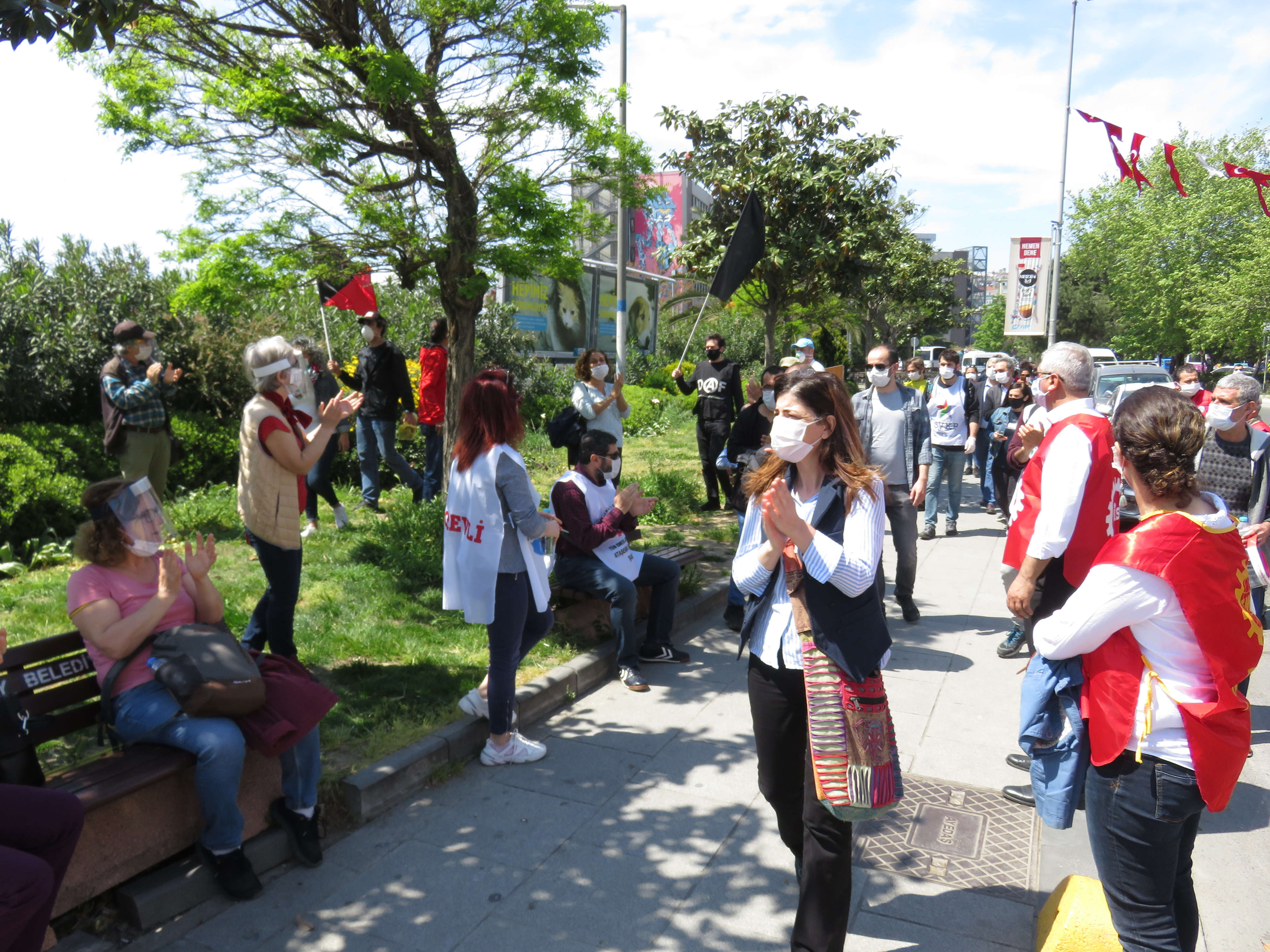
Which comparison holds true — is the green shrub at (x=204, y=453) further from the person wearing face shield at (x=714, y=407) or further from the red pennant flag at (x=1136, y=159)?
the red pennant flag at (x=1136, y=159)

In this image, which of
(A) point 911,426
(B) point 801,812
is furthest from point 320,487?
(B) point 801,812

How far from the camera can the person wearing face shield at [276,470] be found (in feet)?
14.4

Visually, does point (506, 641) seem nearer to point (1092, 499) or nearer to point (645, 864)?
point (645, 864)

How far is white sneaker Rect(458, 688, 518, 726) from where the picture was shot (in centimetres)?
437

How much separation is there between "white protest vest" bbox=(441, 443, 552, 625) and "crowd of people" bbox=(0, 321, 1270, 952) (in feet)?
0.03

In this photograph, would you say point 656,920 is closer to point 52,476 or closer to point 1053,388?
point 1053,388

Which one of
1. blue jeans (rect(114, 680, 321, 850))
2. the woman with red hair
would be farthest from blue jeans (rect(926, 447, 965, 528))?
blue jeans (rect(114, 680, 321, 850))

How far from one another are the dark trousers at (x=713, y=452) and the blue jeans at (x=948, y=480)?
7.56 feet

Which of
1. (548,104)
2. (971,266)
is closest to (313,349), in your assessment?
(548,104)

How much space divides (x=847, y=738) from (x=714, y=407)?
24.8 feet

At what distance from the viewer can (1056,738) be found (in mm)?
2436

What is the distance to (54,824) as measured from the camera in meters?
2.52

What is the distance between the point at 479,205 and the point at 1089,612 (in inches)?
225

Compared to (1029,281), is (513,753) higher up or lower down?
lower down
